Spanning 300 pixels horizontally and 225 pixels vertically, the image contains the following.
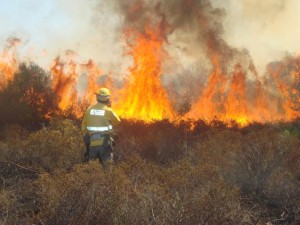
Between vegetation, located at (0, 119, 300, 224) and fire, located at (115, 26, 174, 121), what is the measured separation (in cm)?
611

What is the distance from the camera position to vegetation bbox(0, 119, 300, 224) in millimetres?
3941

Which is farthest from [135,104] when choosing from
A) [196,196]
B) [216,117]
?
[196,196]

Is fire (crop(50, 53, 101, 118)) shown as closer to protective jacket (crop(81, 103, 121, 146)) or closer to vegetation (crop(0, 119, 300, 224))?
vegetation (crop(0, 119, 300, 224))

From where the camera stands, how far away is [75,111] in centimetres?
1775

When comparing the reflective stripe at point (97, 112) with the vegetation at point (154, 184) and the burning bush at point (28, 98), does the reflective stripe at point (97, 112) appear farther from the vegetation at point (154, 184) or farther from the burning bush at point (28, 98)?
the burning bush at point (28, 98)

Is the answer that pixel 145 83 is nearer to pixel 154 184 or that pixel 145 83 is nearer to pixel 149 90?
pixel 149 90

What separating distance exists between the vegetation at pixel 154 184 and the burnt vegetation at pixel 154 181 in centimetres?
1

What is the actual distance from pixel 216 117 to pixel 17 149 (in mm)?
9893

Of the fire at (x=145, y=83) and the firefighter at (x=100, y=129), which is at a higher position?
the fire at (x=145, y=83)

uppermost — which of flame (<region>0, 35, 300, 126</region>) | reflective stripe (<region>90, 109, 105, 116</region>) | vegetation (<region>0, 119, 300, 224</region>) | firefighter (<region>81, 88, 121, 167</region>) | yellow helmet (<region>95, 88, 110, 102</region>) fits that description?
flame (<region>0, 35, 300, 126</region>)

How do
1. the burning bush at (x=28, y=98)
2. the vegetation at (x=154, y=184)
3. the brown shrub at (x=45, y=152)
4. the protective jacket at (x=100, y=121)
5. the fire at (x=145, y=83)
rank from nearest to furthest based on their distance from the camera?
the vegetation at (x=154, y=184) → the protective jacket at (x=100, y=121) → the brown shrub at (x=45, y=152) → the burning bush at (x=28, y=98) → the fire at (x=145, y=83)

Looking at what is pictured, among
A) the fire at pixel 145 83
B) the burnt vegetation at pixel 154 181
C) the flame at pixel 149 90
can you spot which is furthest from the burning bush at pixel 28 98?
the burnt vegetation at pixel 154 181

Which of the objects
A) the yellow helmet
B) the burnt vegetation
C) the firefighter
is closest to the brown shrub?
the burnt vegetation

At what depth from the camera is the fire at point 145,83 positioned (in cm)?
1746
